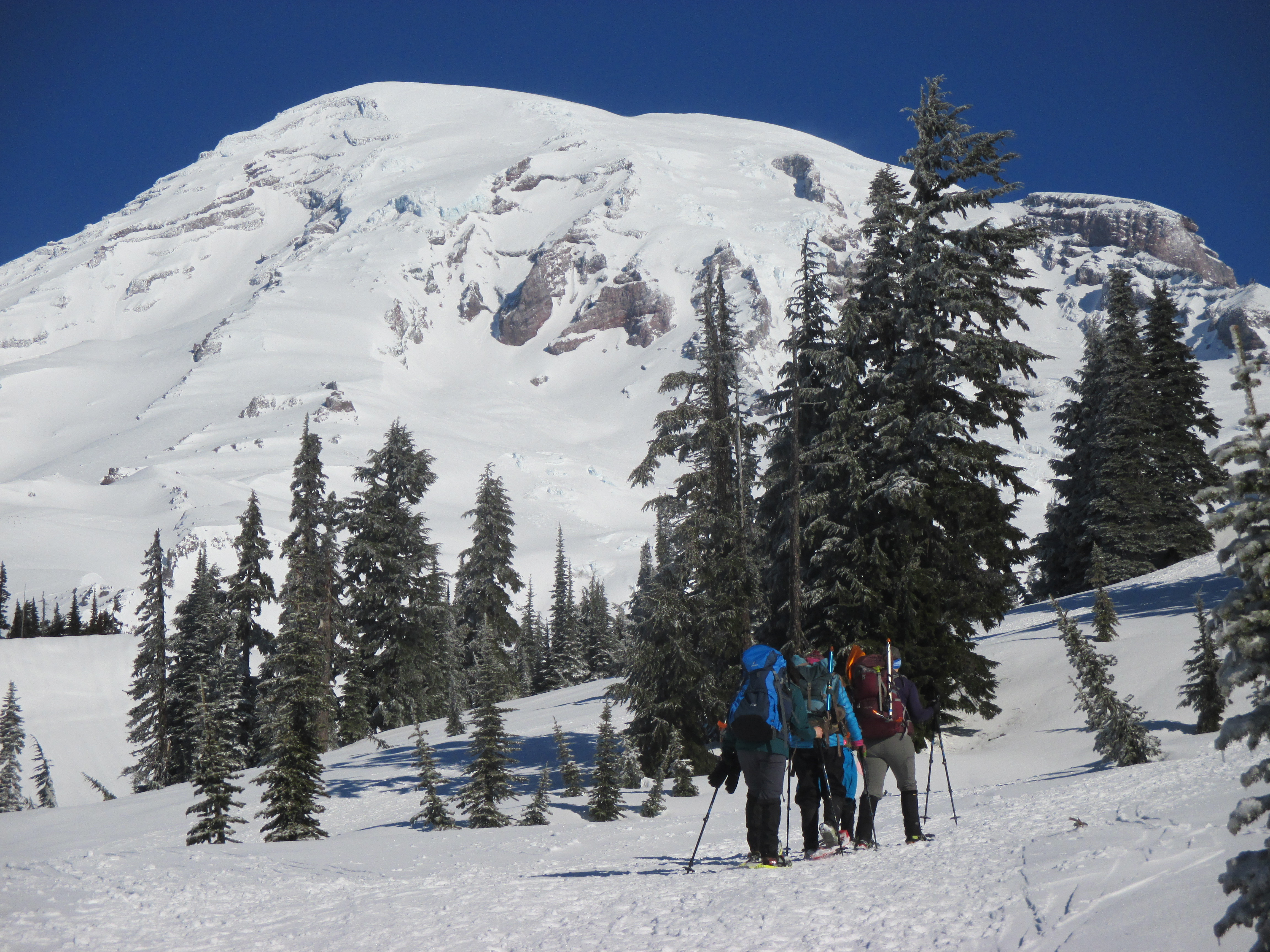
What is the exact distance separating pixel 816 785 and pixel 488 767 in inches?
384

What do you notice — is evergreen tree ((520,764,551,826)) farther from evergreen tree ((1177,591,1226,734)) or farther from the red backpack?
evergreen tree ((1177,591,1226,734))

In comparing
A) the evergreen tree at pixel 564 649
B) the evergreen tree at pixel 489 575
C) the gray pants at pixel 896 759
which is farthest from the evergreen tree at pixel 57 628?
the gray pants at pixel 896 759

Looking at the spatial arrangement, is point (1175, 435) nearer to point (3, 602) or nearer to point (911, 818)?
point (911, 818)

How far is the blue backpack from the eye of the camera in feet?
27.8

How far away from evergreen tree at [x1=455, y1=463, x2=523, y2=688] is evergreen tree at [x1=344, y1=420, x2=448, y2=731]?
5040mm

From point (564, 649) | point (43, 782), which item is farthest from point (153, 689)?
point (564, 649)

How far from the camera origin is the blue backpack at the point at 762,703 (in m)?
8.47

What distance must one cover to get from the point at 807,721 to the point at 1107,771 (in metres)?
6.42

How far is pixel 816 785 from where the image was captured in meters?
9.35

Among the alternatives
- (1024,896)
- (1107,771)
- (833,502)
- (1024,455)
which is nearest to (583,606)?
(833,502)

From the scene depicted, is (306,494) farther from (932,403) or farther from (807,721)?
(807,721)

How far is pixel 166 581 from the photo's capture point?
3551 inches

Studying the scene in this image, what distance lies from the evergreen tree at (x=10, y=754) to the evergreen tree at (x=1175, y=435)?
44.0 meters

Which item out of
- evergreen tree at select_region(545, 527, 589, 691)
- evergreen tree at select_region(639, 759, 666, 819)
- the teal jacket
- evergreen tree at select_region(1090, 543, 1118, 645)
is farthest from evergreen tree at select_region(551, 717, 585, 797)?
evergreen tree at select_region(545, 527, 589, 691)
